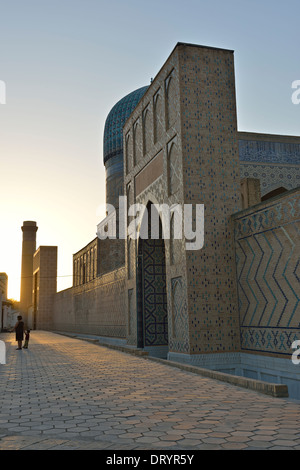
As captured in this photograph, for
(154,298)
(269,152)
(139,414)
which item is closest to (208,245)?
(154,298)

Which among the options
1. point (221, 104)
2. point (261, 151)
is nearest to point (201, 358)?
point (221, 104)

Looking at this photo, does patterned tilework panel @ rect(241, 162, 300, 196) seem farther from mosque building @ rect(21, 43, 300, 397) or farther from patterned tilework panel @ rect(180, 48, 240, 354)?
patterned tilework panel @ rect(180, 48, 240, 354)

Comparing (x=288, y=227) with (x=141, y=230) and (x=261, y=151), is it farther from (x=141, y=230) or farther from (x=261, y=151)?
(x=261, y=151)

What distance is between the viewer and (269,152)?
13273 mm

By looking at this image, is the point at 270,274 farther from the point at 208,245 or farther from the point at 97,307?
the point at 97,307

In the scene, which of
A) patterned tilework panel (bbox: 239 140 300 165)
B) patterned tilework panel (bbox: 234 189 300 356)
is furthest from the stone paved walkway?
patterned tilework panel (bbox: 239 140 300 165)

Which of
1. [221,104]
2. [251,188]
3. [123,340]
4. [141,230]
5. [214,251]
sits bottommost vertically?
[123,340]

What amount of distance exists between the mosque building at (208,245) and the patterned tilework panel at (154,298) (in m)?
0.02

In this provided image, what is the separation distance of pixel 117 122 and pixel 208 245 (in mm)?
18011

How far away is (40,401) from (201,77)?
6.69 m

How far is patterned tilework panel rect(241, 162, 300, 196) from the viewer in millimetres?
12883

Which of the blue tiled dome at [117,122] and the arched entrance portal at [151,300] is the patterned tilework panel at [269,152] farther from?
the blue tiled dome at [117,122]

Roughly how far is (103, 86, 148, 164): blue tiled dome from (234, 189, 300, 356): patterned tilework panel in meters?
17.2
